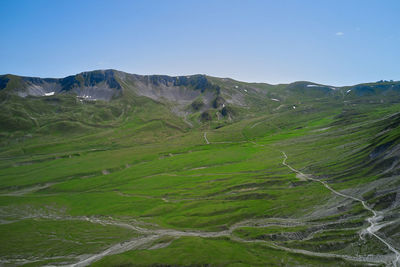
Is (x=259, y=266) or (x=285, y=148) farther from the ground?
(x=285, y=148)

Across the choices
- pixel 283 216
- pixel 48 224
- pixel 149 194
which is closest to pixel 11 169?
pixel 48 224

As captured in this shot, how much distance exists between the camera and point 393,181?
79875 millimetres

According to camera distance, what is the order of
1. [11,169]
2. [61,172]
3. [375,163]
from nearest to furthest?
[375,163]
[61,172]
[11,169]

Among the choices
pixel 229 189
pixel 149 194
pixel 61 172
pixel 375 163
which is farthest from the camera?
pixel 61 172

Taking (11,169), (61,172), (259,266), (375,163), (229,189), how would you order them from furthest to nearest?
(11,169) < (61,172) < (229,189) < (375,163) < (259,266)

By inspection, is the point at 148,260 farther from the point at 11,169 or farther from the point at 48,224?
the point at 11,169

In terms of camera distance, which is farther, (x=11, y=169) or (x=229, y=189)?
(x=11, y=169)

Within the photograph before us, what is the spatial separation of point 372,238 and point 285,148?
137 meters

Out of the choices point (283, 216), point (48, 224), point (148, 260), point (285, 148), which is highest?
point (285, 148)

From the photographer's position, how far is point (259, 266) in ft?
191

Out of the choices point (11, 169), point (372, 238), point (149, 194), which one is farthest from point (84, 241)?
point (11, 169)

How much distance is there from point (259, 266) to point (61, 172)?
16793 centimetres

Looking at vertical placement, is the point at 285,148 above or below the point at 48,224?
above

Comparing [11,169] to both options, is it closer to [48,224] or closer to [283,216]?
[48,224]
